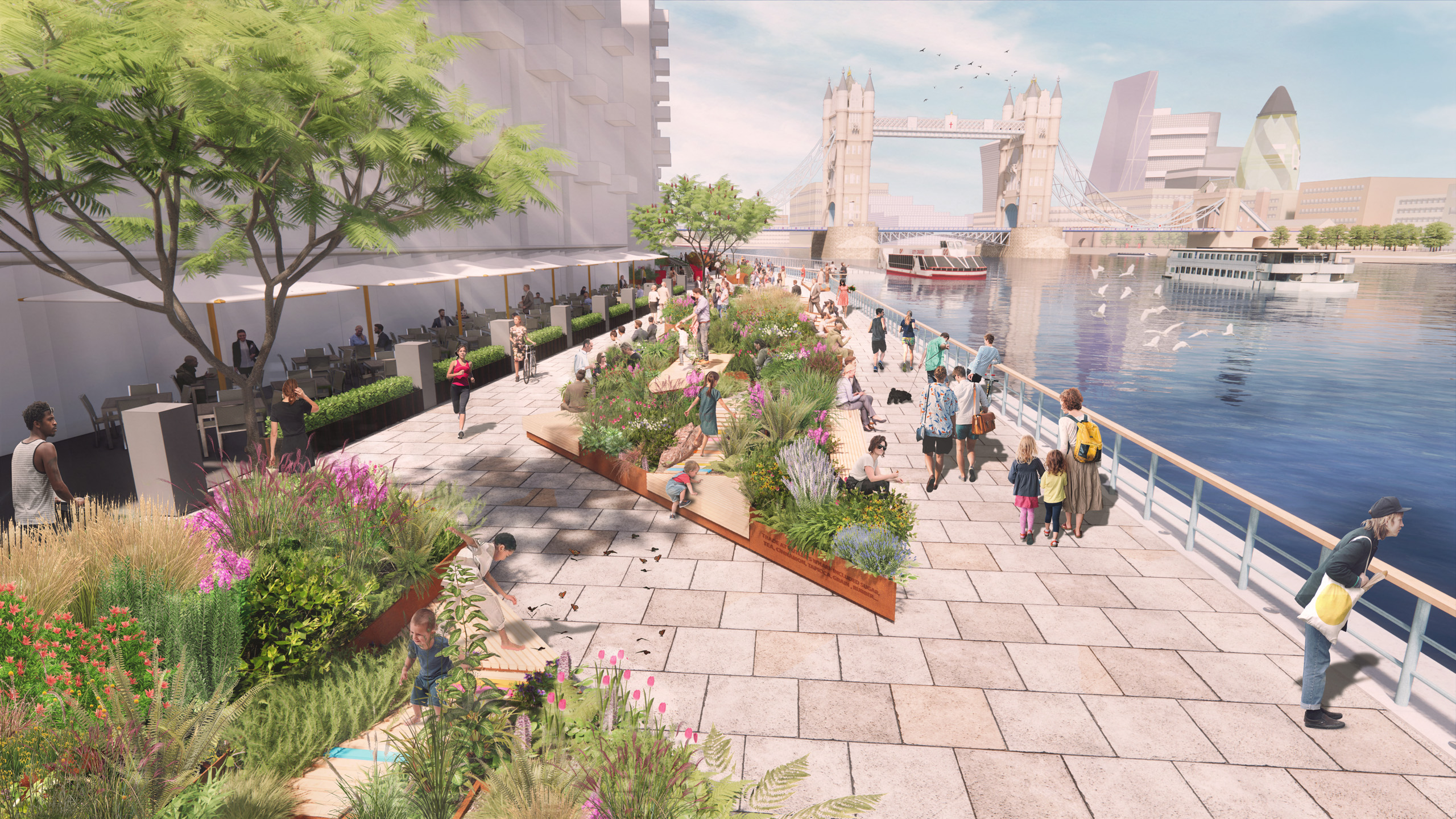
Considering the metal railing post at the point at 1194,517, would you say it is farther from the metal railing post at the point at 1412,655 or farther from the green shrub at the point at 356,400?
the green shrub at the point at 356,400

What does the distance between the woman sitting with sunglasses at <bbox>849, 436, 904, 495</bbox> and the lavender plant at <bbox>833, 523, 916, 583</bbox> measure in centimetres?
67

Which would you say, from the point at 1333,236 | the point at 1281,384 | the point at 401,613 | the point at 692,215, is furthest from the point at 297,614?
the point at 1333,236

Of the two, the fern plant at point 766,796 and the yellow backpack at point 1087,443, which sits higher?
the yellow backpack at point 1087,443

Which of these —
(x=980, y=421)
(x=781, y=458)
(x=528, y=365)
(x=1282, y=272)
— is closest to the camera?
(x=781, y=458)

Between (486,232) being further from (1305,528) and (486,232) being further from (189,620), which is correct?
(1305,528)

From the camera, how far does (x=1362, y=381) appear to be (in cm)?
3838

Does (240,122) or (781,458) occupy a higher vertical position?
(240,122)

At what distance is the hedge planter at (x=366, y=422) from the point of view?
12.4 meters

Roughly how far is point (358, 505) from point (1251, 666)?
332 inches

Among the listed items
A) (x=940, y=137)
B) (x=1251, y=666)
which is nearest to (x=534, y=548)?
Answer: (x=1251, y=666)

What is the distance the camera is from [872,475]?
775cm

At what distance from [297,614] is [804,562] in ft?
15.8

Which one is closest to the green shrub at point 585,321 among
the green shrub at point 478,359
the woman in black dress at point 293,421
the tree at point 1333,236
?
the green shrub at point 478,359

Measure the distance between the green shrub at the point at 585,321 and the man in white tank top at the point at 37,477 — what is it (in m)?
19.2
